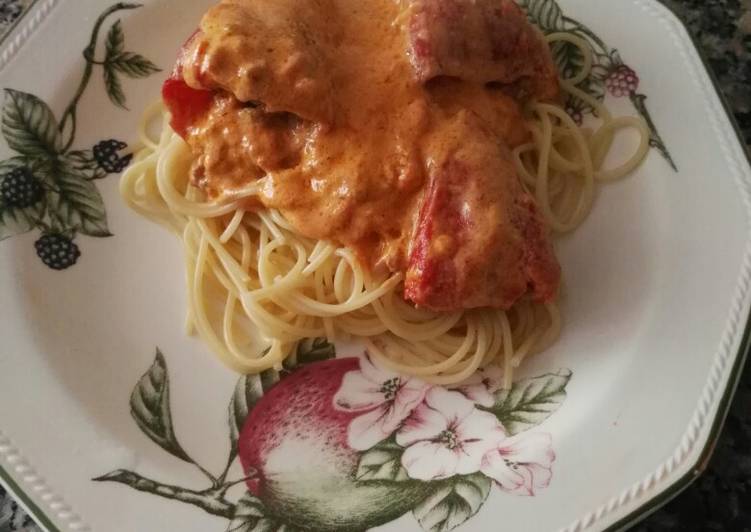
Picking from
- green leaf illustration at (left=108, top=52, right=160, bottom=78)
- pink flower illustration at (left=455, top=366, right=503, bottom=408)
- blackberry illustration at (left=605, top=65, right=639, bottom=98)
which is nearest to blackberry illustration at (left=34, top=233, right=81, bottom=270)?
green leaf illustration at (left=108, top=52, right=160, bottom=78)

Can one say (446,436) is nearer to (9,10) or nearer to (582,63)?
(582,63)

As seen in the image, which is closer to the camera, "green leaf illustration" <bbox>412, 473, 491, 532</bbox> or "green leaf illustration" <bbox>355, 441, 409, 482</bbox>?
"green leaf illustration" <bbox>412, 473, 491, 532</bbox>

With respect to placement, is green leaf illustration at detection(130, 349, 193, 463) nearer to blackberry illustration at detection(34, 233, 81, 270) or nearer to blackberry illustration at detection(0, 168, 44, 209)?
blackberry illustration at detection(34, 233, 81, 270)

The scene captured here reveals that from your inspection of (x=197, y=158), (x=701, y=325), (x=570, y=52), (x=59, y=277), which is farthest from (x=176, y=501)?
(x=570, y=52)

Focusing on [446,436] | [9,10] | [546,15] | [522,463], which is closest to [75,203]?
[9,10]

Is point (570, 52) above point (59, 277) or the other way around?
above

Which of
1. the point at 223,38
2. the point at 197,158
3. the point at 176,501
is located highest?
the point at 223,38

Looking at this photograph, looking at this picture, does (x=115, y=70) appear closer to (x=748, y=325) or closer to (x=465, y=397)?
(x=465, y=397)
